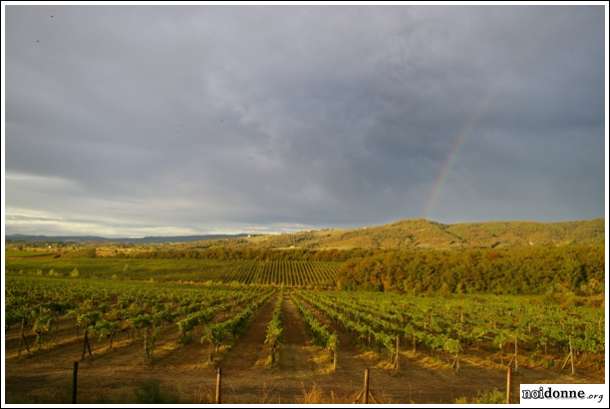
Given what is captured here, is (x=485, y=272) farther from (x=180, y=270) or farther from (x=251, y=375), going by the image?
(x=180, y=270)

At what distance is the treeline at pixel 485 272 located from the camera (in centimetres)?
6831

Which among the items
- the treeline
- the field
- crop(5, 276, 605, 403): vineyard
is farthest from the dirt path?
the field

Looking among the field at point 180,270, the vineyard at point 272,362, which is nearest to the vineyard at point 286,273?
the field at point 180,270


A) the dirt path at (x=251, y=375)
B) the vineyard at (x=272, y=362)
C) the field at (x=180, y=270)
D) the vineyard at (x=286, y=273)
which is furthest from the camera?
Result: the vineyard at (x=286, y=273)

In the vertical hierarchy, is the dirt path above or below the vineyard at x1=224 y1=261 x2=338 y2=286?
above

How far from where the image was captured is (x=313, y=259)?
135 m

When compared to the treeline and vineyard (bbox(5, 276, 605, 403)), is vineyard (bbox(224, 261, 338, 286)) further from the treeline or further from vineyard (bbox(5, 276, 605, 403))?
vineyard (bbox(5, 276, 605, 403))

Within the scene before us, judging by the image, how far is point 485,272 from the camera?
78250mm

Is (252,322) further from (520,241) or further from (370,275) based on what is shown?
(520,241)

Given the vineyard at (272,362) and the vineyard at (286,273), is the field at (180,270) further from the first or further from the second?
the vineyard at (272,362)

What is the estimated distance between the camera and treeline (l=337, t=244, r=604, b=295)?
68312 mm

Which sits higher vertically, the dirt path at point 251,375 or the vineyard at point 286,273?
the dirt path at point 251,375

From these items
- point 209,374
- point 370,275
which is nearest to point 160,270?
point 370,275

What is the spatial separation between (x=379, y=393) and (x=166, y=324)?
19132 mm
